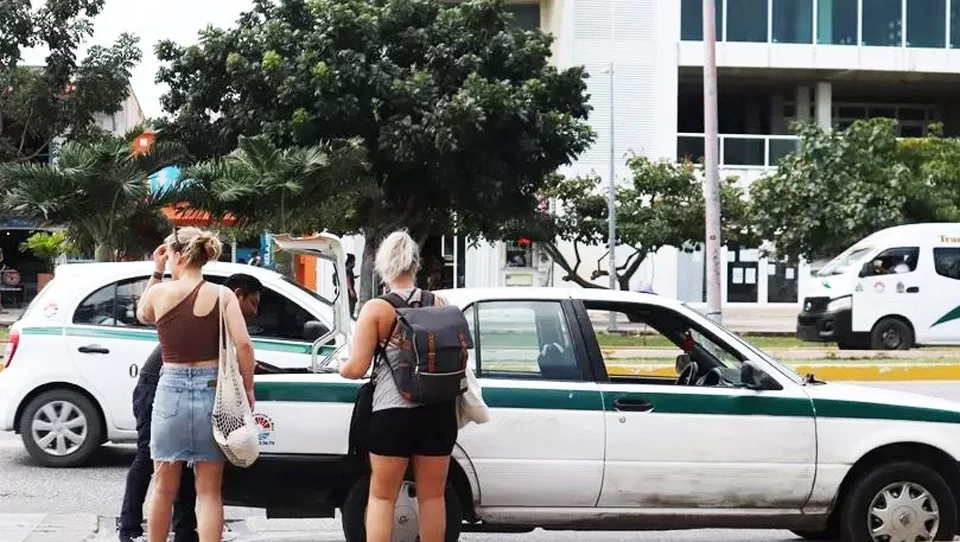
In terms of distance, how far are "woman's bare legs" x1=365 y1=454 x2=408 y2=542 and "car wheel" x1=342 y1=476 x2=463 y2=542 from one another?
1.91 ft

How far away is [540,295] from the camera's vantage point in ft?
22.3

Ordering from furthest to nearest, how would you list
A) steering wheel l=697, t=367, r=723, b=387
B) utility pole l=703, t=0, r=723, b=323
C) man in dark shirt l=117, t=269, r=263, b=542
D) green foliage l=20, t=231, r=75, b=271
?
green foliage l=20, t=231, r=75, b=271
utility pole l=703, t=0, r=723, b=323
steering wheel l=697, t=367, r=723, b=387
man in dark shirt l=117, t=269, r=263, b=542

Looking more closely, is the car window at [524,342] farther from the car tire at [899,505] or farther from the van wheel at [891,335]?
the van wheel at [891,335]

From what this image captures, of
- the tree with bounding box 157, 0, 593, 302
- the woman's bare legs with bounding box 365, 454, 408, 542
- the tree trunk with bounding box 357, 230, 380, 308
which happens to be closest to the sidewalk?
the woman's bare legs with bounding box 365, 454, 408, 542

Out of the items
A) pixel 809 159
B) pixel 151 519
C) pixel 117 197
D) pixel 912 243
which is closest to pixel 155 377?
pixel 151 519

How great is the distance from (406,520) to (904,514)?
2709 millimetres

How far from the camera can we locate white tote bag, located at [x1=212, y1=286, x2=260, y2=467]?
19.0ft

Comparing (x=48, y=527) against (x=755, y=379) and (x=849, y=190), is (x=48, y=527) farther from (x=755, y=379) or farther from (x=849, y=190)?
(x=849, y=190)

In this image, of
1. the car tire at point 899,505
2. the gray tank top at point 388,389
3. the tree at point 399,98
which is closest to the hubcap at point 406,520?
the gray tank top at point 388,389

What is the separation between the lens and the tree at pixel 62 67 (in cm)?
2567

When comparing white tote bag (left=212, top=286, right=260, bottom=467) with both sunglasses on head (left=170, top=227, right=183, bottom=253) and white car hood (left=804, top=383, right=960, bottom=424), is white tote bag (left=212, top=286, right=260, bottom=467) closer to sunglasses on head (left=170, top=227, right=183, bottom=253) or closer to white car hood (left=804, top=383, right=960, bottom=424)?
sunglasses on head (left=170, top=227, right=183, bottom=253)

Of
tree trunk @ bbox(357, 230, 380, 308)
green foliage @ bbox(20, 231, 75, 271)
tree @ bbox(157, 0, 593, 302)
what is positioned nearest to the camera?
tree @ bbox(157, 0, 593, 302)

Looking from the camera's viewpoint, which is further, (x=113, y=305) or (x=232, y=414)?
(x=113, y=305)

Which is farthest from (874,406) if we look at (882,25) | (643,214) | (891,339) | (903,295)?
(882,25)
